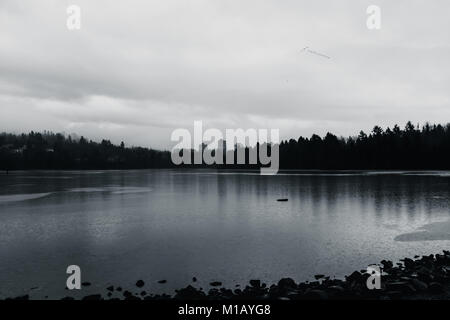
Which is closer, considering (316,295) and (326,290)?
(316,295)

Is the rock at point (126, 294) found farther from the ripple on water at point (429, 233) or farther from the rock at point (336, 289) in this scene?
the ripple on water at point (429, 233)

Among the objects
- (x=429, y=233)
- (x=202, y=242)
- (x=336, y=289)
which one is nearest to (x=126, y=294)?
(x=336, y=289)

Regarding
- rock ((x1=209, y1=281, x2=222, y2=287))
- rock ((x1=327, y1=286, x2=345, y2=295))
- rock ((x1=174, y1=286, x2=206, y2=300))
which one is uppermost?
rock ((x1=327, y1=286, x2=345, y2=295))

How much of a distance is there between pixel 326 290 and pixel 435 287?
176 inches

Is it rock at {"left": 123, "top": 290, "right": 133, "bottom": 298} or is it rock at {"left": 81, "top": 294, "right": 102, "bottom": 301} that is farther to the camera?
rock at {"left": 123, "top": 290, "right": 133, "bottom": 298}

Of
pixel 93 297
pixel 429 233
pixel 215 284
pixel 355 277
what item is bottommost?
pixel 215 284

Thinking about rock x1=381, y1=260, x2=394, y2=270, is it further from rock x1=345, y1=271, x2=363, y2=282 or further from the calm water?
rock x1=345, y1=271, x2=363, y2=282

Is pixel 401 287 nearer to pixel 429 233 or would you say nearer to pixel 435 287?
pixel 435 287

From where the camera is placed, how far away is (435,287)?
15.1 metres

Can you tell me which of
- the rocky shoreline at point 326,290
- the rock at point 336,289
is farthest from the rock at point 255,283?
the rock at point 336,289

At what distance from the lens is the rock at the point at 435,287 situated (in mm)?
14891

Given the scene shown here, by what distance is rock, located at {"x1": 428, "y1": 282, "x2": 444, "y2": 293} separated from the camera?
14891mm

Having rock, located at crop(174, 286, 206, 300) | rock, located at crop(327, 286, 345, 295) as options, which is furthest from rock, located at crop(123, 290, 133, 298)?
rock, located at crop(327, 286, 345, 295)
